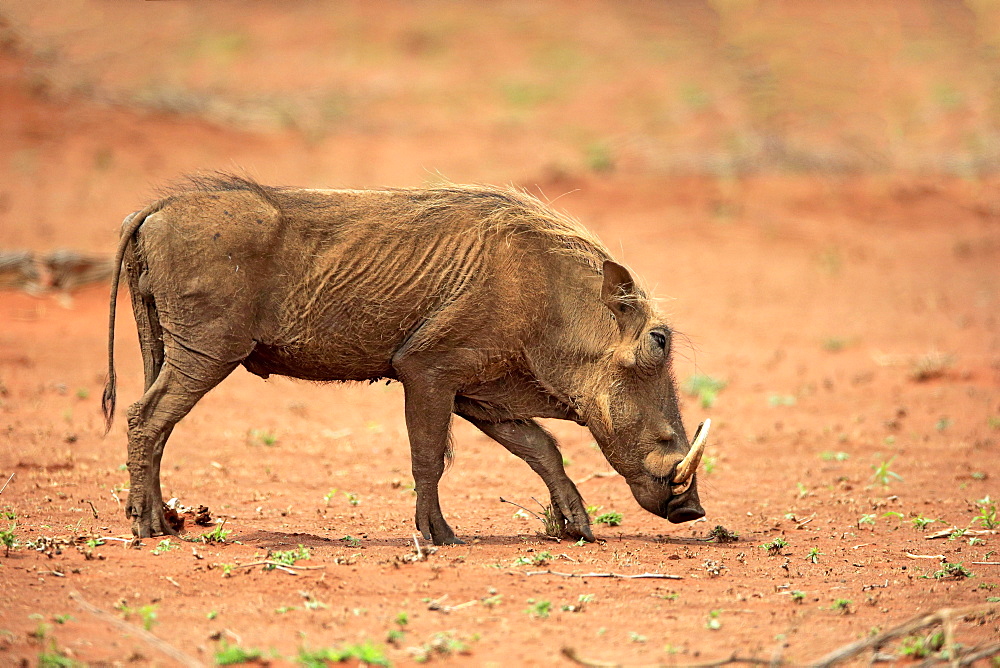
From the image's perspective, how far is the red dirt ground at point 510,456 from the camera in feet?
14.7

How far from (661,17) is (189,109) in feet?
56.1

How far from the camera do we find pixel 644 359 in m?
5.73

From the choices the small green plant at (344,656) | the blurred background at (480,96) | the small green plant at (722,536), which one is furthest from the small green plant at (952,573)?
the blurred background at (480,96)

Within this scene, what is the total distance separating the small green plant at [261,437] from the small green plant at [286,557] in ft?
10.3

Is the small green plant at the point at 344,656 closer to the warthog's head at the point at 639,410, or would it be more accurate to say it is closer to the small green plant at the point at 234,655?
the small green plant at the point at 234,655

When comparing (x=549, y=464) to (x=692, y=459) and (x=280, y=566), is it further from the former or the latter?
(x=280, y=566)

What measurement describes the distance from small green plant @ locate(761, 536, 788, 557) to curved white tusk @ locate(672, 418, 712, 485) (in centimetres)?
64

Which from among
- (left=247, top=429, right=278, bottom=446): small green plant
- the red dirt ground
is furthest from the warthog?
(left=247, top=429, right=278, bottom=446): small green plant

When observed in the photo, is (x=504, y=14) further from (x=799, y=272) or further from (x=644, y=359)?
(x=644, y=359)

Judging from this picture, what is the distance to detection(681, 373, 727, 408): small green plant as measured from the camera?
32.9 feet

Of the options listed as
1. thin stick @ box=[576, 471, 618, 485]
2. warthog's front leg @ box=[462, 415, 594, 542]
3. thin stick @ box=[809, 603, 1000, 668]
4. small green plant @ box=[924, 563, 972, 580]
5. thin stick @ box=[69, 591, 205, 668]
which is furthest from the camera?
thin stick @ box=[576, 471, 618, 485]

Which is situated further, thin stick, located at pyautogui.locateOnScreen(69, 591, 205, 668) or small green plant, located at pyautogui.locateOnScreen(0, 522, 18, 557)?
small green plant, located at pyautogui.locateOnScreen(0, 522, 18, 557)

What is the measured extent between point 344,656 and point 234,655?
39 centimetres

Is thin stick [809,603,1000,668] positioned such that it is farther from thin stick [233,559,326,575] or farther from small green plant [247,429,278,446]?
small green plant [247,429,278,446]
